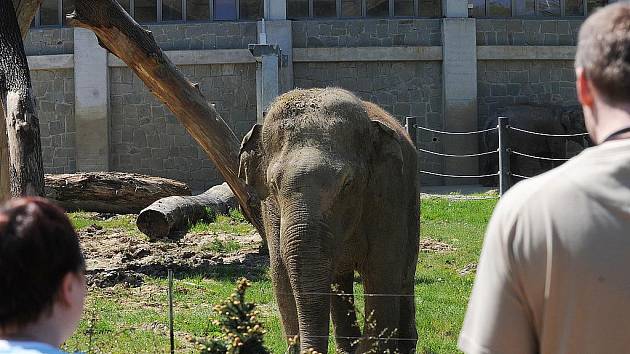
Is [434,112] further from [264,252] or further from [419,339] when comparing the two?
[419,339]

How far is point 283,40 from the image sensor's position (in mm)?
26203

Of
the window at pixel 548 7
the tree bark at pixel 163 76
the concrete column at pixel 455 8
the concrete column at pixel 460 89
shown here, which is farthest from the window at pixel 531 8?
the tree bark at pixel 163 76

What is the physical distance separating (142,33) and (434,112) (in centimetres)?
1488

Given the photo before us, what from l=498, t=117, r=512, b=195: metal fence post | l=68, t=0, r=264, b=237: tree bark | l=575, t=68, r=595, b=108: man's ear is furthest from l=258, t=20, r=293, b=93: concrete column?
l=575, t=68, r=595, b=108: man's ear

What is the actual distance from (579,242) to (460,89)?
23.7 meters

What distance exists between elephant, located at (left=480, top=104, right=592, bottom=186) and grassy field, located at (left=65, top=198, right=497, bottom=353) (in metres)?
8.98

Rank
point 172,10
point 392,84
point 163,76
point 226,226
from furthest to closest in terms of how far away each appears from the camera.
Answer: point 172,10
point 392,84
point 226,226
point 163,76

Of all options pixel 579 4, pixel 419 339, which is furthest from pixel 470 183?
pixel 419 339

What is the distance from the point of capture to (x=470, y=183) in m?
26.2

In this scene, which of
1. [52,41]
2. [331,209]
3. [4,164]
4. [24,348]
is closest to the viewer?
[24,348]

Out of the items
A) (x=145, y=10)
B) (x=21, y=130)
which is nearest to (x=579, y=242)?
(x=21, y=130)

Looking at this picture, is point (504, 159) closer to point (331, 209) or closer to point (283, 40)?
point (283, 40)

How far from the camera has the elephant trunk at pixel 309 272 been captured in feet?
23.5

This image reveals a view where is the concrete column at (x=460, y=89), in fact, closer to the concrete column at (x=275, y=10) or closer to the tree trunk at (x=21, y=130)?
the concrete column at (x=275, y=10)
